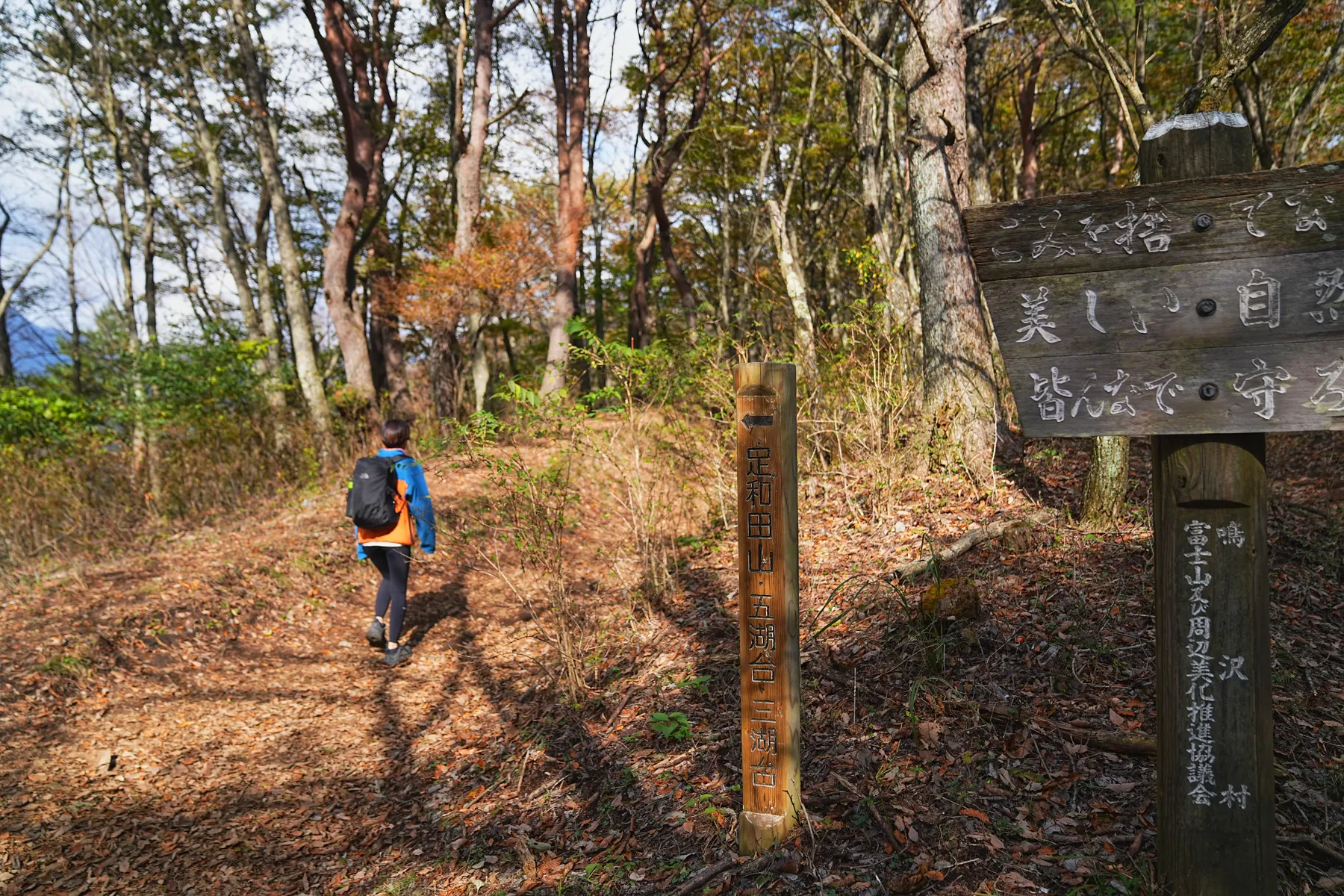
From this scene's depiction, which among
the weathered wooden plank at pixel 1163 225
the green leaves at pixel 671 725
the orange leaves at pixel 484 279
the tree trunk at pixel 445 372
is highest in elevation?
the orange leaves at pixel 484 279

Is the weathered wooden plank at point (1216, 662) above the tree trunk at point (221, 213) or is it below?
below

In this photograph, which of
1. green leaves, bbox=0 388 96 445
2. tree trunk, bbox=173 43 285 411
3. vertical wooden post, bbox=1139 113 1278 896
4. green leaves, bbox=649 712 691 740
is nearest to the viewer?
vertical wooden post, bbox=1139 113 1278 896

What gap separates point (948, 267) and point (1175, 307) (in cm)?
459

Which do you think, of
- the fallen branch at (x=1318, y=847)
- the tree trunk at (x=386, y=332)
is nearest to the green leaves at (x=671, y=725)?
the fallen branch at (x=1318, y=847)

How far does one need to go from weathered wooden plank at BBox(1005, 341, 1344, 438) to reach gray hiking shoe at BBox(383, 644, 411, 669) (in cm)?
532

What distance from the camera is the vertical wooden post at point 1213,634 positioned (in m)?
2.11

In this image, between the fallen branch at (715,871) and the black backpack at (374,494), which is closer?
the fallen branch at (715,871)

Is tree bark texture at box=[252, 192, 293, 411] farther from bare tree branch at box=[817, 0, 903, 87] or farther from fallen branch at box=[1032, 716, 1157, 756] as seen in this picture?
fallen branch at box=[1032, 716, 1157, 756]

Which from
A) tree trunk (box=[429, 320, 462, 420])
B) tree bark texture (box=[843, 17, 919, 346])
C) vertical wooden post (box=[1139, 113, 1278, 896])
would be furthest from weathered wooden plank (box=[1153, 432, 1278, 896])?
tree trunk (box=[429, 320, 462, 420])

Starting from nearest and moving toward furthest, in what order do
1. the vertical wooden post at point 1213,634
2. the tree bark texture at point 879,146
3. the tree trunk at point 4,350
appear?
the vertical wooden post at point 1213,634
the tree bark texture at point 879,146
the tree trunk at point 4,350

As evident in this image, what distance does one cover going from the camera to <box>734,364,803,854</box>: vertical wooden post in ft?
9.27

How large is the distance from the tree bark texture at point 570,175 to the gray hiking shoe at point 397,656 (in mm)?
7624

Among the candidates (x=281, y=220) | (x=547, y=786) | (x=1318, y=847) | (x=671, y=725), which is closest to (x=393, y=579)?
(x=547, y=786)

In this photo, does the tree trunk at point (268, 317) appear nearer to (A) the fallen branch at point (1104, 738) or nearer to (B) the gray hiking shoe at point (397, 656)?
(B) the gray hiking shoe at point (397, 656)
